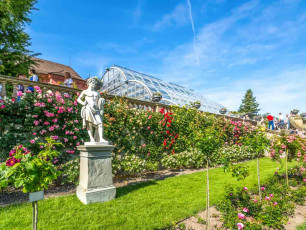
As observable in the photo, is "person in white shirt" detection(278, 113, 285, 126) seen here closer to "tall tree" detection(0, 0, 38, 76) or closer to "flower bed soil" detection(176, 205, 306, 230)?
"flower bed soil" detection(176, 205, 306, 230)

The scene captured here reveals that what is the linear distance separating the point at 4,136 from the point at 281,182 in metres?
7.73

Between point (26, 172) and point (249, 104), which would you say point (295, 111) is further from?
point (249, 104)

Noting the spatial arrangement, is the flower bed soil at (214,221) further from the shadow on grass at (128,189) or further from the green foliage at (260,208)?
the shadow on grass at (128,189)

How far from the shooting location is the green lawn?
2.76 meters

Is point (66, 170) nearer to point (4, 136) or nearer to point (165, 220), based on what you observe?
point (4, 136)

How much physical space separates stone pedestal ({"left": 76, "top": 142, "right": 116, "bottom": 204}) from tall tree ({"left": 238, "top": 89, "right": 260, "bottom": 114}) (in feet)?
183

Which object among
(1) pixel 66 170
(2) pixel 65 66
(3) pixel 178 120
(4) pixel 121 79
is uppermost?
(2) pixel 65 66

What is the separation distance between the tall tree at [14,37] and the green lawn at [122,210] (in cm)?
887

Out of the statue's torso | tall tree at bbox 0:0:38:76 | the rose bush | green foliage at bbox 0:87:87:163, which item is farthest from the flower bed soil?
tall tree at bbox 0:0:38:76

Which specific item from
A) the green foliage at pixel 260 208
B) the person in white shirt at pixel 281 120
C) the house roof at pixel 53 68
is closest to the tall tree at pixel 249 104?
the person in white shirt at pixel 281 120

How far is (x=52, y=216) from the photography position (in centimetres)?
300

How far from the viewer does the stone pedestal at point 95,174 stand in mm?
3592

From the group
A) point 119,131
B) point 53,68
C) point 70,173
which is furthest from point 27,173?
point 53,68

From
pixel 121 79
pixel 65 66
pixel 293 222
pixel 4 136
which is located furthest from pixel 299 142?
pixel 65 66
